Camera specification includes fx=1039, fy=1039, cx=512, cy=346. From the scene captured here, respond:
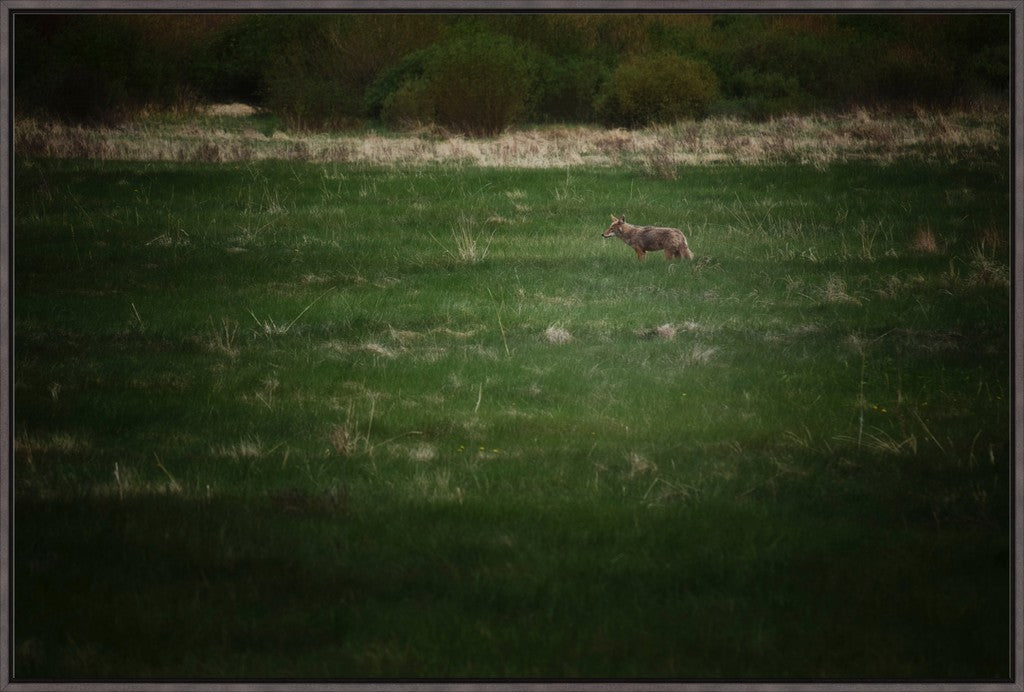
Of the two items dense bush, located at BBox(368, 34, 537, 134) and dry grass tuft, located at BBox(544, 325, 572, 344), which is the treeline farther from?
dry grass tuft, located at BBox(544, 325, 572, 344)

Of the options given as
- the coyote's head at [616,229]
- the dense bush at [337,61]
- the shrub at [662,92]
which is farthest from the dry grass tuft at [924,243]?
the dense bush at [337,61]

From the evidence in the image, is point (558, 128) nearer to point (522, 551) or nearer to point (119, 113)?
point (119, 113)

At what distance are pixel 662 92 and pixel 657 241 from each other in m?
22.3

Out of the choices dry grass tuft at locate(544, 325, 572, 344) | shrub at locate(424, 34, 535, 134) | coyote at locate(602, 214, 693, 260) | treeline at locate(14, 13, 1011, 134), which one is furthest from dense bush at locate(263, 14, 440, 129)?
dry grass tuft at locate(544, 325, 572, 344)

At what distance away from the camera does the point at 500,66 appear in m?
31.9

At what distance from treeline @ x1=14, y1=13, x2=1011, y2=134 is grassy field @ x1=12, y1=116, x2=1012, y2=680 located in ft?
58.1

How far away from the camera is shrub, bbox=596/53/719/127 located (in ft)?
118

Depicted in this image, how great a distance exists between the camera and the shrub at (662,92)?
118 ft

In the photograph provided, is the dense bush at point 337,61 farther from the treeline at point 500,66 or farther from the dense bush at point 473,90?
the dense bush at point 473,90

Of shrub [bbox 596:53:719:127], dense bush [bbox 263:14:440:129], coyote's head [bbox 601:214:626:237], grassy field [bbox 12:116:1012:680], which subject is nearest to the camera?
grassy field [bbox 12:116:1012:680]

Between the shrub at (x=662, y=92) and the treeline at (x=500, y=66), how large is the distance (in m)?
0.06

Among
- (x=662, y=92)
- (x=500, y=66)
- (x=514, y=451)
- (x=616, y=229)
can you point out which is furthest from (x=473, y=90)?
(x=514, y=451)

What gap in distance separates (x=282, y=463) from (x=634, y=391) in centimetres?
346

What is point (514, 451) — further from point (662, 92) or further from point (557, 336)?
point (662, 92)
